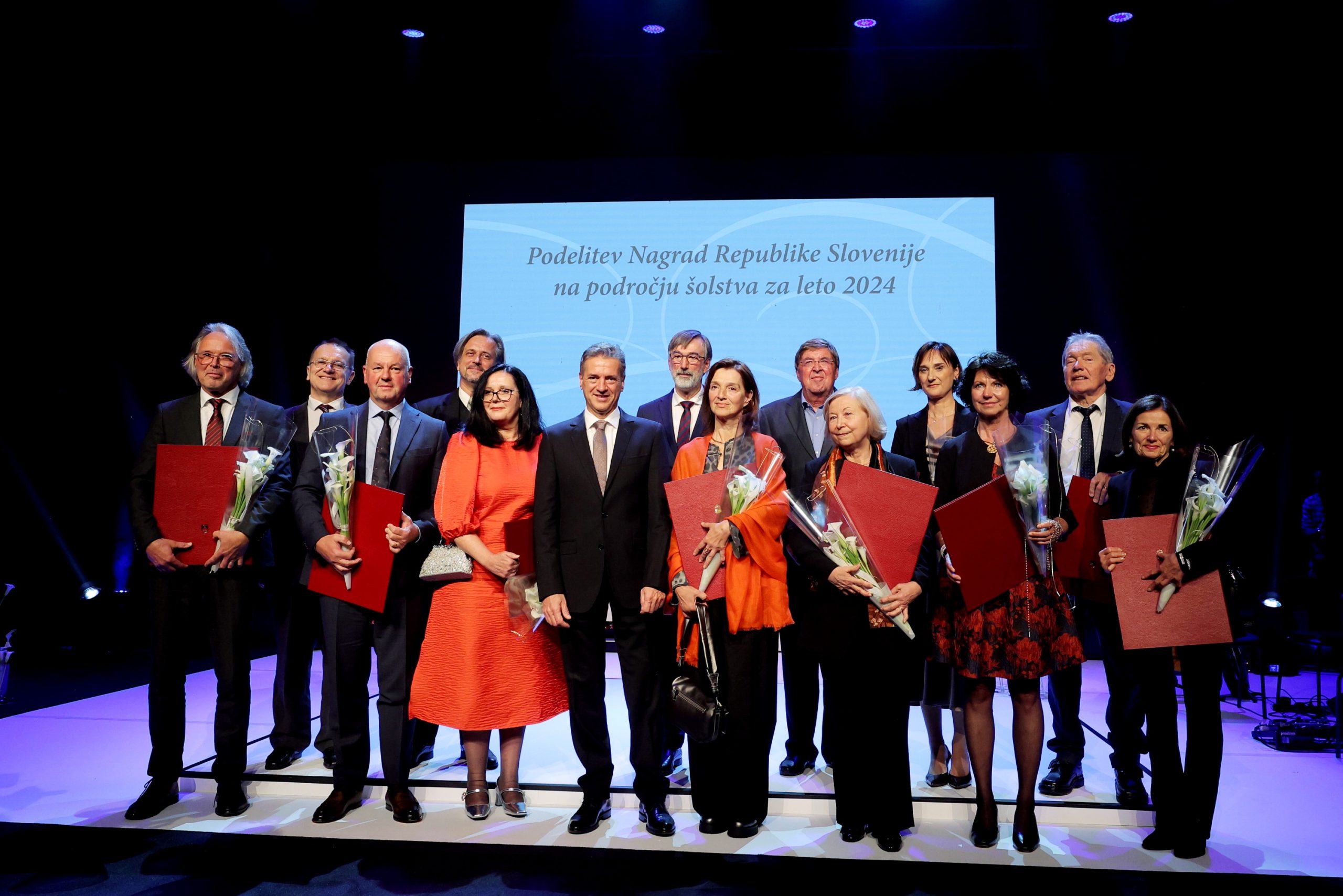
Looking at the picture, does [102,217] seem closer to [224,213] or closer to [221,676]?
[224,213]

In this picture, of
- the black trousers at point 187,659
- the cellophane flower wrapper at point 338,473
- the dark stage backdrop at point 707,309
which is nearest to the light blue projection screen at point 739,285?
the dark stage backdrop at point 707,309

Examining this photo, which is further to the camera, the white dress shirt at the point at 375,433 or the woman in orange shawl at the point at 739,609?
the white dress shirt at the point at 375,433

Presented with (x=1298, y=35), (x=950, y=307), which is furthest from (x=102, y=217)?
(x=1298, y=35)

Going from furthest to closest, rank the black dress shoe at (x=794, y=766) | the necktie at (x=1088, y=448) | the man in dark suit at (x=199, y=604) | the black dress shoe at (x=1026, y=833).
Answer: the necktie at (x=1088, y=448)
the black dress shoe at (x=794, y=766)
the man in dark suit at (x=199, y=604)
the black dress shoe at (x=1026, y=833)

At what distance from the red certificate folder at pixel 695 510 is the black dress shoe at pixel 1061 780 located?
1.52 metres

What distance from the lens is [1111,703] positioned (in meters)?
3.55

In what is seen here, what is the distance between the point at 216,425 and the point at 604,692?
1.79 meters

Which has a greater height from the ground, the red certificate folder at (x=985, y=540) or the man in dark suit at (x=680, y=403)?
the man in dark suit at (x=680, y=403)

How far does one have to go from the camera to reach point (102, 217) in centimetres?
618

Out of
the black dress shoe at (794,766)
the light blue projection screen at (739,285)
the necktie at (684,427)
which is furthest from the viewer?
the light blue projection screen at (739,285)

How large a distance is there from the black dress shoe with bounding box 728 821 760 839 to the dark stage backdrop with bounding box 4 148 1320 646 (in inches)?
148

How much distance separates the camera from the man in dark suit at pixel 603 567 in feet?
10.0

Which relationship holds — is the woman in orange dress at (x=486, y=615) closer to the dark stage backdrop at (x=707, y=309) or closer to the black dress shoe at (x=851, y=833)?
the black dress shoe at (x=851, y=833)

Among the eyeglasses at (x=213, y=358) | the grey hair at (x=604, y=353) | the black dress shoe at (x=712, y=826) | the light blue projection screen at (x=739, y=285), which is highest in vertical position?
the light blue projection screen at (x=739, y=285)
